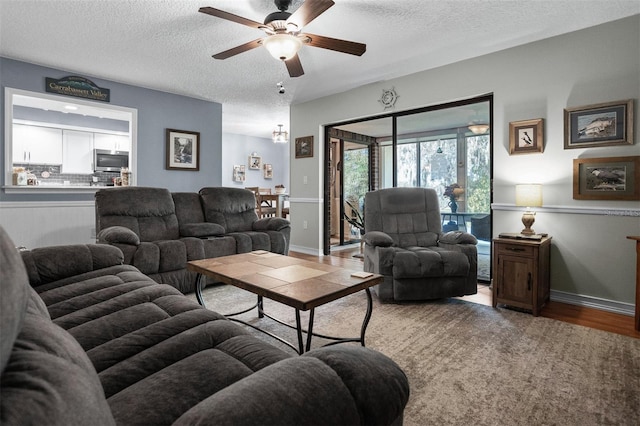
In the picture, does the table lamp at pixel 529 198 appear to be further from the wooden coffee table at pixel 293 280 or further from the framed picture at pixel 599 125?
the wooden coffee table at pixel 293 280

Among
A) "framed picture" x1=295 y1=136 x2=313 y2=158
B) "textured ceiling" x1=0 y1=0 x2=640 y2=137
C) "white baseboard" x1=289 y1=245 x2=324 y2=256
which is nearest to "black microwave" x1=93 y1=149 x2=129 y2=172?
"textured ceiling" x1=0 y1=0 x2=640 y2=137

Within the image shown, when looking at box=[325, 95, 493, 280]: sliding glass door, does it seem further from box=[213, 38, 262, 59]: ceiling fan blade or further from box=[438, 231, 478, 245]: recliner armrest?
box=[213, 38, 262, 59]: ceiling fan blade

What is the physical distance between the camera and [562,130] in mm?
3211

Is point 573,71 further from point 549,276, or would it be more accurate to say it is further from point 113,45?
point 113,45

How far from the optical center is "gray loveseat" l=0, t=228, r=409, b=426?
1.58 ft

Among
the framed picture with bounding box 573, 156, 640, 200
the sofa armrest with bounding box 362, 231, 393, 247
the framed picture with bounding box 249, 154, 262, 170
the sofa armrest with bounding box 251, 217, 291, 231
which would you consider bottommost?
the sofa armrest with bounding box 362, 231, 393, 247

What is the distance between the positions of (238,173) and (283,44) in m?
6.62

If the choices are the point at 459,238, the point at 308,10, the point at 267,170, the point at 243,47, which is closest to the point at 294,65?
the point at 243,47

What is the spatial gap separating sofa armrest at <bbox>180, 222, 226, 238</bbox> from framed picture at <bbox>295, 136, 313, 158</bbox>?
234 cm

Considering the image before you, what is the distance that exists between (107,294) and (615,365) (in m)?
2.80

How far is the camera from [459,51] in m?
3.67

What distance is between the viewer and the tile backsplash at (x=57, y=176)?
21.2 ft

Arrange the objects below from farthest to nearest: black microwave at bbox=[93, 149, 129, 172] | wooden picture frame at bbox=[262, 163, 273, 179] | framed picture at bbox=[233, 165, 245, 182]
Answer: wooden picture frame at bbox=[262, 163, 273, 179] → framed picture at bbox=[233, 165, 245, 182] → black microwave at bbox=[93, 149, 129, 172]

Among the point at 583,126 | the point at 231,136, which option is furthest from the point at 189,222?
the point at 231,136
